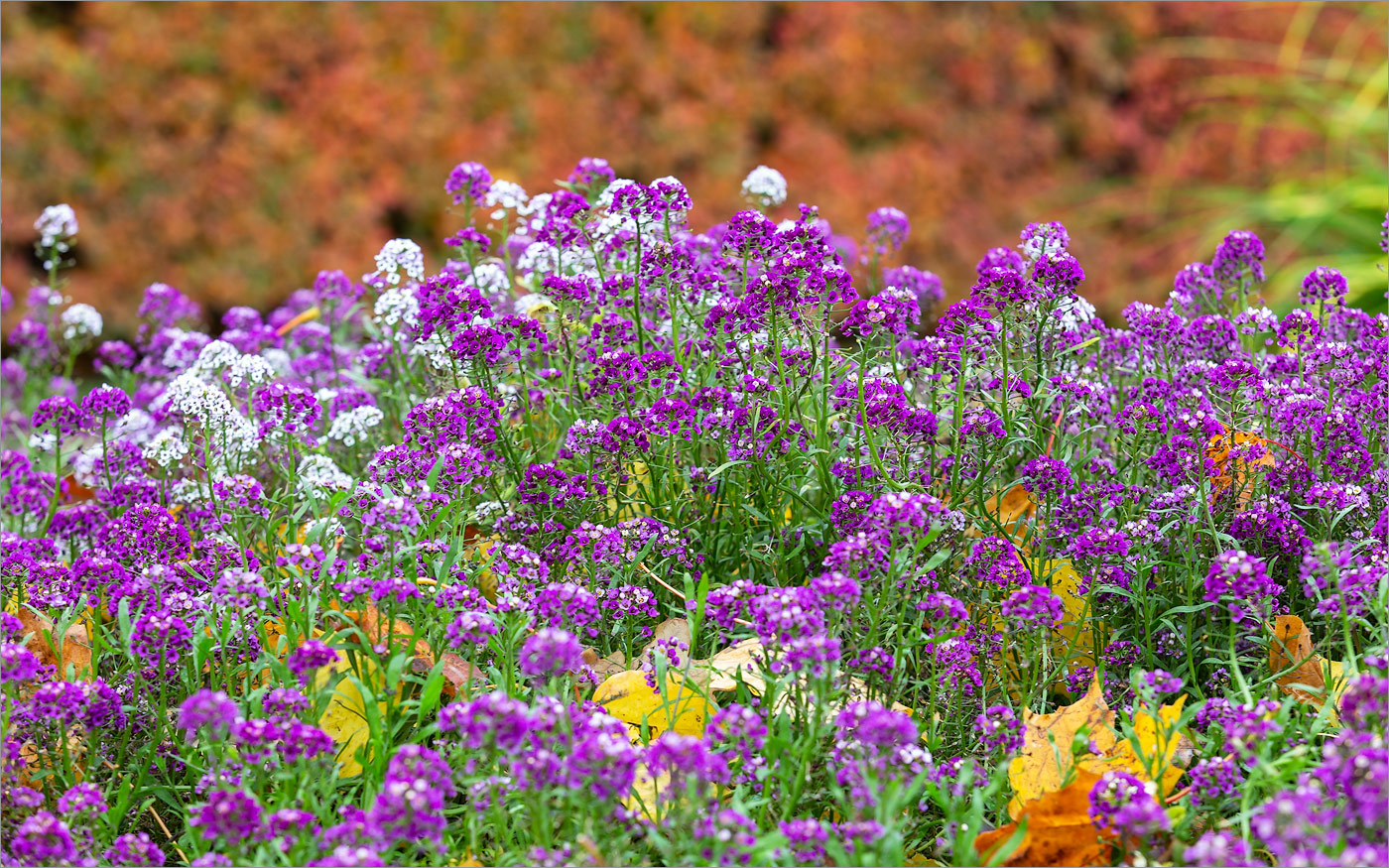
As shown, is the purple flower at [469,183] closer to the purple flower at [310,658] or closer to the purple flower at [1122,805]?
the purple flower at [310,658]

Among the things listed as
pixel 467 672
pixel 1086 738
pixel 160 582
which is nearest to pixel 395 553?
pixel 467 672

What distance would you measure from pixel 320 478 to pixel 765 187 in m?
1.36

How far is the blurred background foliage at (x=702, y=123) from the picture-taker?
21.5 feet

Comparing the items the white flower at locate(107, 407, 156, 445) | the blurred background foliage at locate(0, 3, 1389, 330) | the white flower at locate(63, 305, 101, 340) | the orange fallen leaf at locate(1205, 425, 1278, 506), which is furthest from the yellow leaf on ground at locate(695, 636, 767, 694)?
the blurred background foliage at locate(0, 3, 1389, 330)

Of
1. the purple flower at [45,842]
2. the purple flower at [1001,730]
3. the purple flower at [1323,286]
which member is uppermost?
the purple flower at [1323,286]

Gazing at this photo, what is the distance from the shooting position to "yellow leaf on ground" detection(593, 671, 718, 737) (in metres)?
2.39

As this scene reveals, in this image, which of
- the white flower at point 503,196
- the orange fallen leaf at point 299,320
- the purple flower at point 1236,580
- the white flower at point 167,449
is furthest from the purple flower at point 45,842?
the orange fallen leaf at point 299,320

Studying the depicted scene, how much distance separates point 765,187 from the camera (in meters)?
3.43

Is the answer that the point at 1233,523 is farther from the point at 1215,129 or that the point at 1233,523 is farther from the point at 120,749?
the point at 1215,129

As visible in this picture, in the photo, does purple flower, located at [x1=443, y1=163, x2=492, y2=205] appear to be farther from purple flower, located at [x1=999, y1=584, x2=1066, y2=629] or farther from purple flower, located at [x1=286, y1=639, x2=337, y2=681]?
purple flower, located at [x1=999, y1=584, x2=1066, y2=629]

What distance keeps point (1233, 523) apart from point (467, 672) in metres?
1.54

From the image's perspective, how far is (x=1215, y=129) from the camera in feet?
28.4

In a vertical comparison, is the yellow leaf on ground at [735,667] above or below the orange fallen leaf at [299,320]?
below

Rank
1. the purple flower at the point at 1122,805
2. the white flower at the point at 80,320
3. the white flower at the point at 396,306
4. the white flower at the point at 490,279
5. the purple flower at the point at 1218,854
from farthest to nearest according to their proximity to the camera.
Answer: the white flower at the point at 80,320 < the white flower at the point at 490,279 < the white flower at the point at 396,306 < the purple flower at the point at 1122,805 < the purple flower at the point at 1218,854
